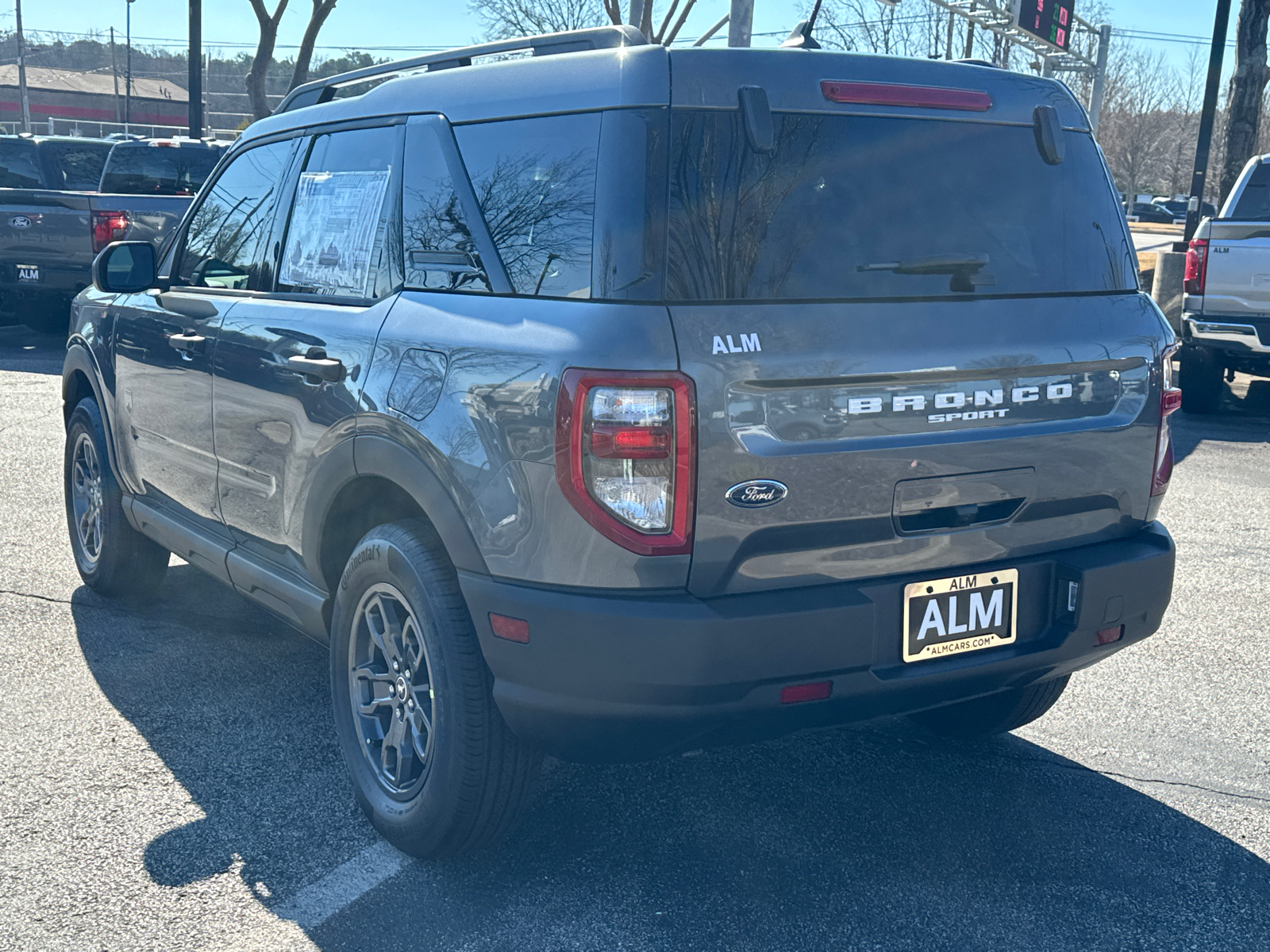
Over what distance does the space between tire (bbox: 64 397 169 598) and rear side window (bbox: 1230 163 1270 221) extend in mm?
9142

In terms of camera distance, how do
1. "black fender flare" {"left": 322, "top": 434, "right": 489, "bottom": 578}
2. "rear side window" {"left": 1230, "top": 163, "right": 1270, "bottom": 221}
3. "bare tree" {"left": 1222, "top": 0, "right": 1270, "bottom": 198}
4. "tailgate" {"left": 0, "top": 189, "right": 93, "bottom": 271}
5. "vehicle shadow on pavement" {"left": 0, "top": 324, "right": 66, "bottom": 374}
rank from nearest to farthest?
"black fender flare" {"left": 322, "top": 434, "right": 489, "bottom": 578} < "rear side window" {"left": 1230, "top": 163, "right": 1270, "bottom": 221} < "vehicle shadow on pavement" {"left": 0, "top": 324, "right": 66, "bottom": 374} < "tailgate" {"left": 0, "top": 189, "right": 93, "bottom": 271} < "bare tree" {"left": 1222, "top": 0, "right": 1270, "bottom": 198}

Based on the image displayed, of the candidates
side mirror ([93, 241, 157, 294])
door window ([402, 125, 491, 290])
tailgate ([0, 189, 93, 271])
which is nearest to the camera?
door window ([402, 125, 491, 290])

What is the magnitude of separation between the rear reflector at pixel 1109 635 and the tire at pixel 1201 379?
26.1 feet

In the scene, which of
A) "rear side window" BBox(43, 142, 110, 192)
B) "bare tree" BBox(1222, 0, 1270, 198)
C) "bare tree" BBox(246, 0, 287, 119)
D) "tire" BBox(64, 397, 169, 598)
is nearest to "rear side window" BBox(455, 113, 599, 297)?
"tire" BBox(64, 397, 169, 598)

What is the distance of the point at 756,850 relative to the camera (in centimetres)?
330

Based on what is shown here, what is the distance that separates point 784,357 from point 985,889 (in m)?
1.42

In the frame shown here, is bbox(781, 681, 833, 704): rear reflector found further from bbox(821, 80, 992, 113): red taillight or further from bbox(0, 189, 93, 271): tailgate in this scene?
bbox(0, 189, 93, 271): tailgate

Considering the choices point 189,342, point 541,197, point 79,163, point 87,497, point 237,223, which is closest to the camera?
point 541,197

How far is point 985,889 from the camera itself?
312 cm

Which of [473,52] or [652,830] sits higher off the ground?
[473,52]

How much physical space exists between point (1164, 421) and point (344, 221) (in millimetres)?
2291

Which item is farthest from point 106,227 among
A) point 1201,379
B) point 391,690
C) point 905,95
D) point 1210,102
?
point 1210,102

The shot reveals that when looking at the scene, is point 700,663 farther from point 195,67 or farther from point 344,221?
point 195,67

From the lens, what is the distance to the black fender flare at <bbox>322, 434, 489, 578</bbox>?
9.43 feet
